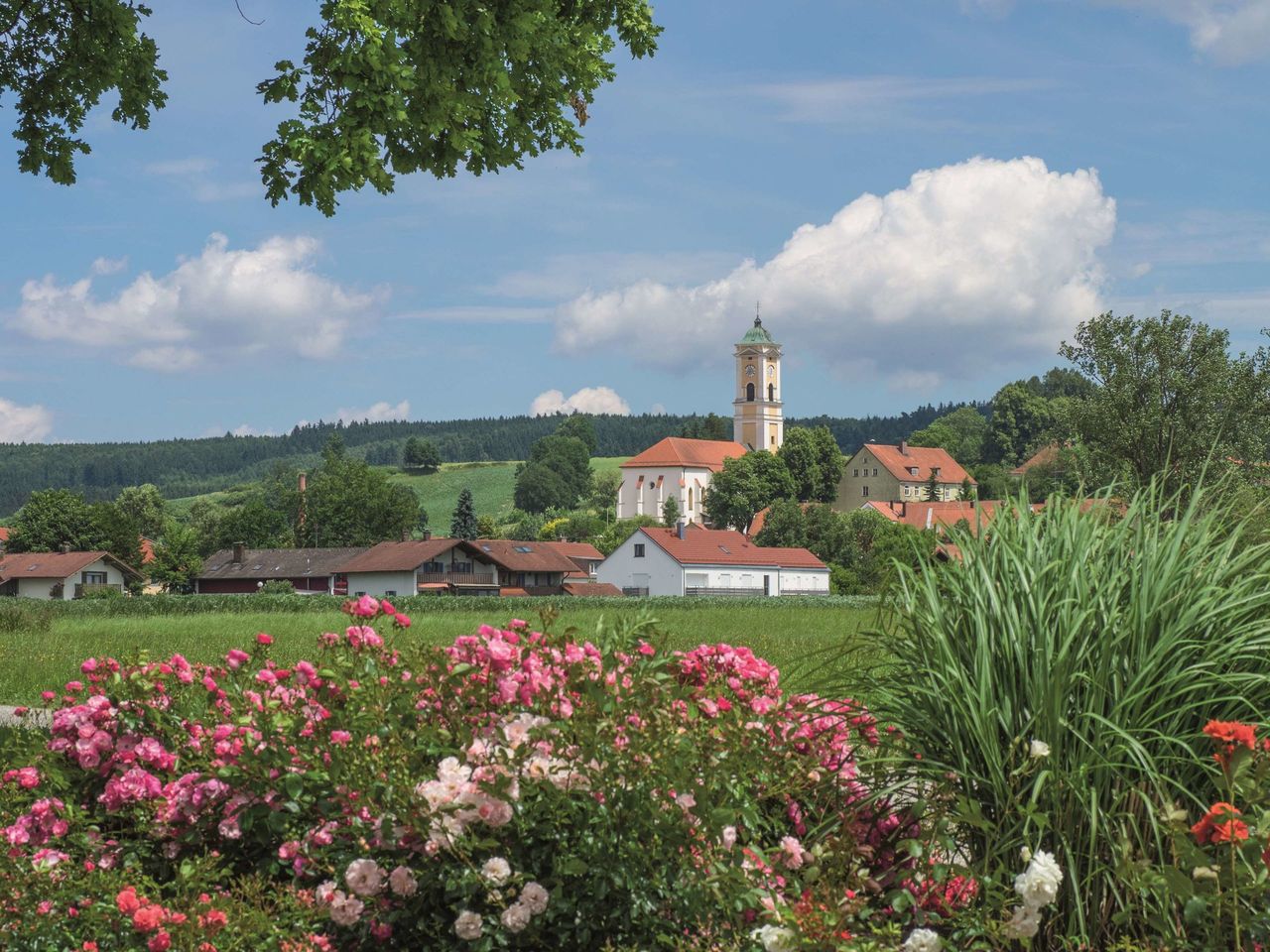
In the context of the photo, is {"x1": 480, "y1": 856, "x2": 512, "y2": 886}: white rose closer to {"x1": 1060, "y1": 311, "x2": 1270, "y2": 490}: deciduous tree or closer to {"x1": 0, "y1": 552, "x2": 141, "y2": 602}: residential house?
{"x1": 1060, "y1": 311, "x2": 1270, "y2": 490}: deciduous tree

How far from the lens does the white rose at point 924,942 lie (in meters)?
3.61

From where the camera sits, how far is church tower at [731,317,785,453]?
165 m

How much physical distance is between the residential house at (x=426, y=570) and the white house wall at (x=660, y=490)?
194 ft

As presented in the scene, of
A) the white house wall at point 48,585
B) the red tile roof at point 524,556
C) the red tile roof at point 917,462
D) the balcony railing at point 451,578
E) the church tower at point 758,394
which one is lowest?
the white house wall at point 48,585

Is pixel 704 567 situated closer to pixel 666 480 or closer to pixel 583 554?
pixel 583 554

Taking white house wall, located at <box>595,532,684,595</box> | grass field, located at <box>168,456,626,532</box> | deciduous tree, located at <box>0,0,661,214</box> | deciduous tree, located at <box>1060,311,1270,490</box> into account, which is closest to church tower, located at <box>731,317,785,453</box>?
grass field, located at <box>168,456,626,532</box>

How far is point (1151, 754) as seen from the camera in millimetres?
4301

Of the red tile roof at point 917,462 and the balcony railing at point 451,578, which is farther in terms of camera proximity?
the red tile roof at point 917,462

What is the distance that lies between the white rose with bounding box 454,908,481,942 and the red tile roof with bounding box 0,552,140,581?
9468 cm

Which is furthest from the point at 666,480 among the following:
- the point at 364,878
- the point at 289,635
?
the point at 364,878

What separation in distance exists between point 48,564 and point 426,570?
28.5 meters

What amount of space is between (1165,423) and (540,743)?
146 feet

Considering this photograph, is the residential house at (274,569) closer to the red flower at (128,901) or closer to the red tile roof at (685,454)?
the red tile roof at (685,454)

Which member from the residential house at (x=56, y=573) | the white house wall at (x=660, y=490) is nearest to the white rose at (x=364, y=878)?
the residential house at (x=56, y=573)
